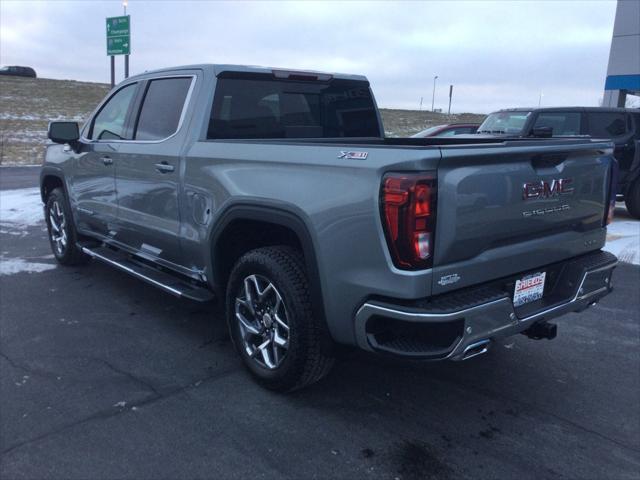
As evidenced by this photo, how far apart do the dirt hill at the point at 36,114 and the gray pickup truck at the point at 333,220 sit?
519 inches

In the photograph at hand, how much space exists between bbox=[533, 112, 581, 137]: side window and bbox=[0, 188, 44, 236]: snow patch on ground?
335 inches

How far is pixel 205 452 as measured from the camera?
2.93 metres

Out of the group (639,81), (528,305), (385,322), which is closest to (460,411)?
(528,305)

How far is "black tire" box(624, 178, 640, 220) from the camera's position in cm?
966

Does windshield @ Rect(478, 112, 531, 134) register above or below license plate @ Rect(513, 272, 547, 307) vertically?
above

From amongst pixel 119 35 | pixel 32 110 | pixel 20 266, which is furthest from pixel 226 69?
pixel 32 110

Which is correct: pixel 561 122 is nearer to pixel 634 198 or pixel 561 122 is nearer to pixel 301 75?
pixel 634 198

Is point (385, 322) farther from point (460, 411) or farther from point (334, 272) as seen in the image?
point (460, 411)

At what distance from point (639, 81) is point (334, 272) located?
19754 mm

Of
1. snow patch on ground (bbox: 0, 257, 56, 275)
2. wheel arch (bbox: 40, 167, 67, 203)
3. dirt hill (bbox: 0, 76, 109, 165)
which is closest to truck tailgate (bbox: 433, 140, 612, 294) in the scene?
wheel arch (bbox: 40, 167, 67, 203)

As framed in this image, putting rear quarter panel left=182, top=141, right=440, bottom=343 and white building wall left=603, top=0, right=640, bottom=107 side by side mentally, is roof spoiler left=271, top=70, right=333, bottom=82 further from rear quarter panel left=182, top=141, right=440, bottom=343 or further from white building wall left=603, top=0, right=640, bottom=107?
white building wall left=603, top=0, right=640, bottom=107

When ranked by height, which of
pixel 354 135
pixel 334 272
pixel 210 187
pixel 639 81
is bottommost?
pixel 334 272

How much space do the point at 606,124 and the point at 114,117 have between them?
834 centimetres

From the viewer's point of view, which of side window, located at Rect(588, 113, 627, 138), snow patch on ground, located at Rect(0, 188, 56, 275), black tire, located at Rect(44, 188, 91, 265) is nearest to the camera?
black tire, located at Rect(44, 188, 91, 265)
